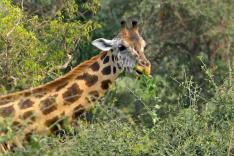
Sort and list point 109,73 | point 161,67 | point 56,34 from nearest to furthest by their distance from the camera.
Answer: point 109,73, point 56,34, point 161,67

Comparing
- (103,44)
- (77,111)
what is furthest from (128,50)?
(77,111)

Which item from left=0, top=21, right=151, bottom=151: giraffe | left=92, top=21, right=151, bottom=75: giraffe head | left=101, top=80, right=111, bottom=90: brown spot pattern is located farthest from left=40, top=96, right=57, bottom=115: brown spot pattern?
left=92, top=21, right=151, bottom=75: giraffe head

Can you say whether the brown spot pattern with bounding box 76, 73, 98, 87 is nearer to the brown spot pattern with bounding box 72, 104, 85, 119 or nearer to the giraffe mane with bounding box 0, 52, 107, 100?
the giraffe mane with bounding box 0, 52, 107, 100

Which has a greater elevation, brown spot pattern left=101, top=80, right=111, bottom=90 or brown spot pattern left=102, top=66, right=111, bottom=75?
brown spot pattern left=102, top=66, right=111, bottom=75

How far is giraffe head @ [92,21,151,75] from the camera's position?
11.5 meters

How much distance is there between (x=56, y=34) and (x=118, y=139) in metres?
5.94

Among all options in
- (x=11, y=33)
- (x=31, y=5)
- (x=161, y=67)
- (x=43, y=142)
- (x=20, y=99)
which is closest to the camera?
(x=43, y=142)

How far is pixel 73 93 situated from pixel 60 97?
0.28 m

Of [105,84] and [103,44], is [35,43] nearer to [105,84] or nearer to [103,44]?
[103,44]

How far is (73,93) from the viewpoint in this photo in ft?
35.2

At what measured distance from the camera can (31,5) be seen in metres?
19.1

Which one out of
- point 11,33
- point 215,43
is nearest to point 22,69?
point 11,33

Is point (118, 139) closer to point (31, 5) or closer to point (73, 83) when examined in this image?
point (73, 83)

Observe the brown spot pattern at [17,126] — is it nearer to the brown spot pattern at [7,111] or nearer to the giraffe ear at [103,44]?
the brown spot pattern at [7,111]
